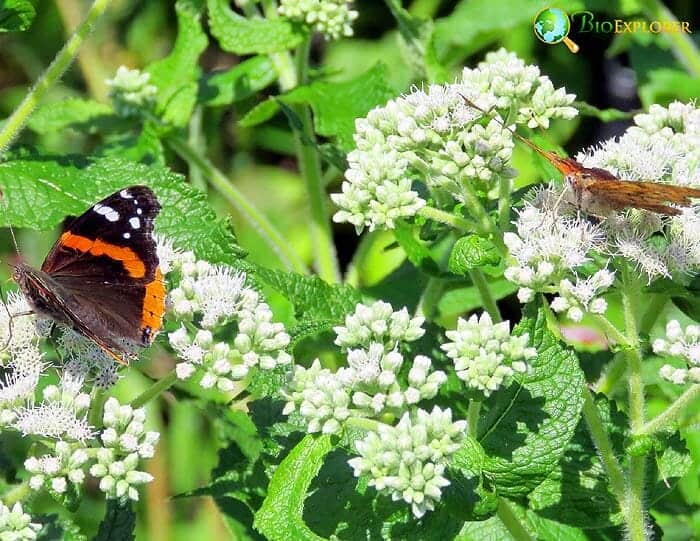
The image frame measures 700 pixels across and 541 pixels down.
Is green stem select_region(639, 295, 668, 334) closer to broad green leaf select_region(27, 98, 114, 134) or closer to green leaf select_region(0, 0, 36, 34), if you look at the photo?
green leaf select_region(0, 0, 36, 34)

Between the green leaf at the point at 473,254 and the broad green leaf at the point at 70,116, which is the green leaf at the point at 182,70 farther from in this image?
the green leaf at the point at 473,254

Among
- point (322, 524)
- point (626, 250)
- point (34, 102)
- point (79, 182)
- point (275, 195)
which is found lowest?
point (275, 195)

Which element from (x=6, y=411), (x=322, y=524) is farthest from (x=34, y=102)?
(x=322, y=524)

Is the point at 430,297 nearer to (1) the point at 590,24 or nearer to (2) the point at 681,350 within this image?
(2) the point at 681,350

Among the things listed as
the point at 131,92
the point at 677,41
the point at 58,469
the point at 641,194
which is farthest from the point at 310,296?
the point at 677,41

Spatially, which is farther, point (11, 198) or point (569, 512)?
point (11, 198)

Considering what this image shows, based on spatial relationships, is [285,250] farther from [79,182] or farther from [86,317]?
[86,317]

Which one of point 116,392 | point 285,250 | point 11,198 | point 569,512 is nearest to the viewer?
point 569,512
